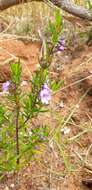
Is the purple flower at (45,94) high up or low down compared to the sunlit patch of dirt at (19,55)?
down

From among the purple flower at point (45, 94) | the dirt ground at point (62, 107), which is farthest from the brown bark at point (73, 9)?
the purple flower at point (45, 94)

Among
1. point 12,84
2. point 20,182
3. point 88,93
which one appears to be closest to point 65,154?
point 20,182

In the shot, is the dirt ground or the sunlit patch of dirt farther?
the sunlit patch of dirt

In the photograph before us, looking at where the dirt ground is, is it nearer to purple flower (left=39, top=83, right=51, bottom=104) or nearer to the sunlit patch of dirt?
the sunlit patch of dirt

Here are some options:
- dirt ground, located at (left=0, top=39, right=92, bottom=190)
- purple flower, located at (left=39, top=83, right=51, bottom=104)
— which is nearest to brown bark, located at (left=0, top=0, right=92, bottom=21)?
dirt ground, located at (left=0, top=39, right=92, bottom=190)

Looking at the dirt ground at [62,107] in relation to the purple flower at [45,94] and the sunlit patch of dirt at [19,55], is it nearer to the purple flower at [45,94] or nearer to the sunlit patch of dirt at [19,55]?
the sunlit patch of dirt at [19,55]

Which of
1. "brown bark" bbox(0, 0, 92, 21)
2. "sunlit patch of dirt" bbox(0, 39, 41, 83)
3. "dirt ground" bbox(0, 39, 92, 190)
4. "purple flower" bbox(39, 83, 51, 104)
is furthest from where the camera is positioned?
"sunlit patch of dirt" bbox(0, 39, 41, 83)
